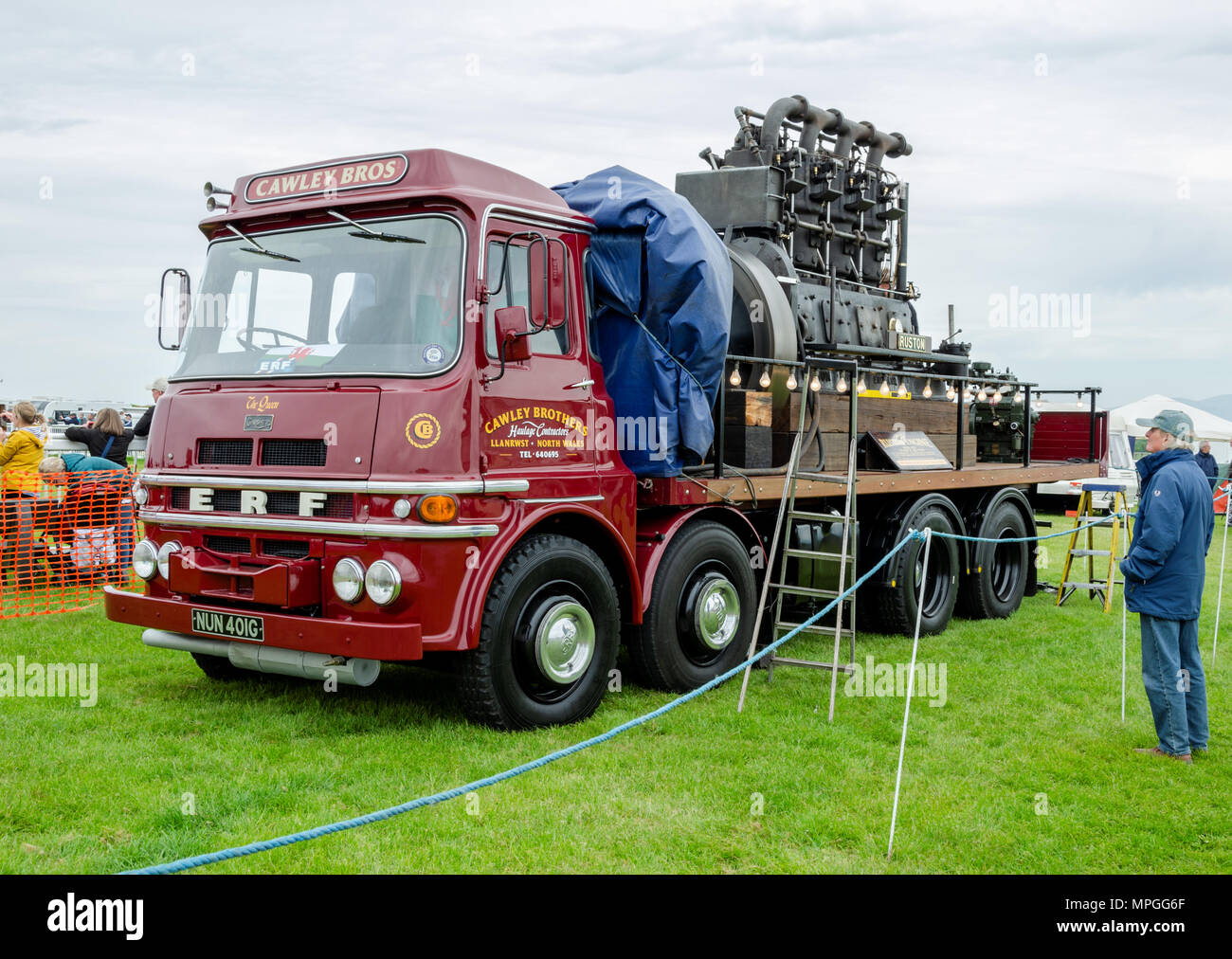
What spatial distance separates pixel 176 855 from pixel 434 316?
290 centimetres

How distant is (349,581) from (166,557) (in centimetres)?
146

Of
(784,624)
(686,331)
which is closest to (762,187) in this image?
(686,331)

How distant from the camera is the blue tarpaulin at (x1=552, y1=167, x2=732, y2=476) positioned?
6.92 metres

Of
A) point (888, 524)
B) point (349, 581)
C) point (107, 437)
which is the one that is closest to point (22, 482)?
point (107, 437)

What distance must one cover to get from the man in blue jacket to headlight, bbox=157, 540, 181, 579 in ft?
17.8

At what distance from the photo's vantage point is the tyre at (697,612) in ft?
23.9

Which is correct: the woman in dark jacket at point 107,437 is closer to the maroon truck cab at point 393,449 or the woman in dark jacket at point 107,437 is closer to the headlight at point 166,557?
the maroon truck cab at point 393,449

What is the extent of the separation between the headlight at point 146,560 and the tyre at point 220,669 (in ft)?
3.32

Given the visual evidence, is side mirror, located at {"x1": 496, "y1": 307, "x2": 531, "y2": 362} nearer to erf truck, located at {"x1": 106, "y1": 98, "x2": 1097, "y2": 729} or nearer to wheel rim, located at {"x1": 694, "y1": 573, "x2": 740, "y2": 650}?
erf truck, located at {"x1": 106, "y1": 98, "x2": 1097, "y2": 729}

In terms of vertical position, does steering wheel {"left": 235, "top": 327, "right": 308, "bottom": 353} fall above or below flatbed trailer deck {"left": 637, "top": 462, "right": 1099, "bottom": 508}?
above

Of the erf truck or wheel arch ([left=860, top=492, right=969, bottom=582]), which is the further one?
wheel arch ([left=860, top=492, right=969, bottom=582])

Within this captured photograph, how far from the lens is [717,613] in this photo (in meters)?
7.70

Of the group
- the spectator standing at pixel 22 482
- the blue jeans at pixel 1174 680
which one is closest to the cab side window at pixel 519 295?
the blue jeans at pixel 1174 680

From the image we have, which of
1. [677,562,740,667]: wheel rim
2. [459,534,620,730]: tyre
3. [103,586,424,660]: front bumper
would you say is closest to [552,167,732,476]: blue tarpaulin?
[677,562,740,667]: wheel rim
